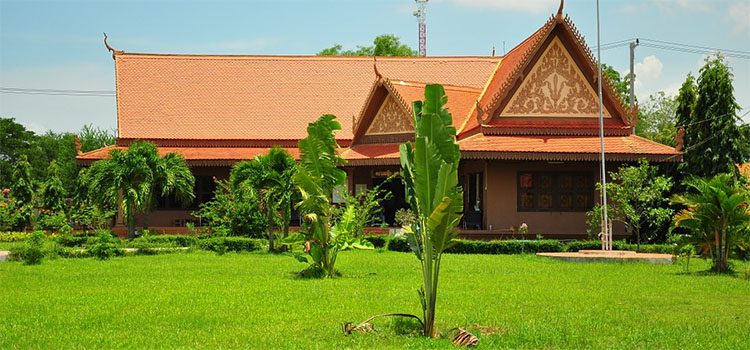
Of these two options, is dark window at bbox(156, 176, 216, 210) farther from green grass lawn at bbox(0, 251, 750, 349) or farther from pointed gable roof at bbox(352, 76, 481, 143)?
green grass lawn at bbox(0, 251, 750, 349)

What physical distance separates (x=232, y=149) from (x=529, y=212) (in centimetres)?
1050

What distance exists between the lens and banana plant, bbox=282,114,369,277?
591 inches

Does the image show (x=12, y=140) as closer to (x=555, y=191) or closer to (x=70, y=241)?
(x=70, y=241)

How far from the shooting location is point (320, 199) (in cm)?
1504

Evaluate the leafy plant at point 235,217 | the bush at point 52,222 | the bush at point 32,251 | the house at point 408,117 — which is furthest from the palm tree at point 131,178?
the bush at point 32,251

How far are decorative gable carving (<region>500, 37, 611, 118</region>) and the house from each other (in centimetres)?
3

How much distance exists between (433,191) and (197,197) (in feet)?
73.8

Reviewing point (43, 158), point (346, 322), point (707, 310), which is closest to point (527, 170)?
point (707, 310)

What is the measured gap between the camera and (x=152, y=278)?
49.1ft

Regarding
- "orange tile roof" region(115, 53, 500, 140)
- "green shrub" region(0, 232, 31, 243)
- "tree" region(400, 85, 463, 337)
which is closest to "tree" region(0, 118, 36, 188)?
"orange tile roof" region(115, 53, 500, 140)

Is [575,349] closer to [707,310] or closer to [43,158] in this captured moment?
[707,310]

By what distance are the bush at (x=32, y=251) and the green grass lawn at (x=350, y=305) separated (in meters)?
0.49

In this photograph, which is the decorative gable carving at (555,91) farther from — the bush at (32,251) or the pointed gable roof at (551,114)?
the bush at (32,251)

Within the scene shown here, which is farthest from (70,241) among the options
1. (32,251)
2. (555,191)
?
(555,191)
